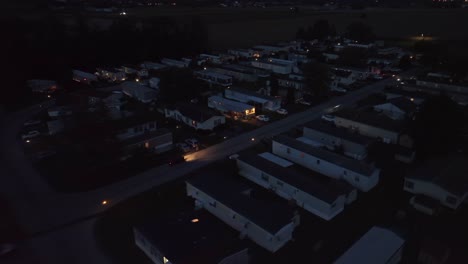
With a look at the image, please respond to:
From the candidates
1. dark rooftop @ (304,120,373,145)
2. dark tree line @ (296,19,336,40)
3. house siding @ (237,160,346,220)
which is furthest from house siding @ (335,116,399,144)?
dark tree line @ (296,19,336,40)

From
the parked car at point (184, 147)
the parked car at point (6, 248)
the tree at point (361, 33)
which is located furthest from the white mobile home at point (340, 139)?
the tree at point (361, 33)

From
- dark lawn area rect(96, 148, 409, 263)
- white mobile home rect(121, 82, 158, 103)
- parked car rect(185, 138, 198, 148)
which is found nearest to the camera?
dark lawn area rect(96, 148, 409, 263)

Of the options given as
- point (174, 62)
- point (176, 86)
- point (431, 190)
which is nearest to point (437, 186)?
point (431, 190)

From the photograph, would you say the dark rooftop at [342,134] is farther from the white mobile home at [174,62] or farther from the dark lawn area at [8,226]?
the white mobile home at [174,62]

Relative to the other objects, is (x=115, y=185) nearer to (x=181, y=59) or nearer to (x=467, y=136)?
(x=467, y=136)

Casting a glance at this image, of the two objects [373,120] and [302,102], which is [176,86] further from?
[373,120]

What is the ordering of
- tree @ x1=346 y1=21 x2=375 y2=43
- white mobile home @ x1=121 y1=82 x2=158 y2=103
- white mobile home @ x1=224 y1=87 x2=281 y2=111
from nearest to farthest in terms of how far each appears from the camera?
white mobile home @ x1=224 y1=87 x2=281 y2=111 < white mobile home @ x1=121 y1=82 x2=158 y2=103 < tree @ x1=346 y1=21 x2=375 y2=43

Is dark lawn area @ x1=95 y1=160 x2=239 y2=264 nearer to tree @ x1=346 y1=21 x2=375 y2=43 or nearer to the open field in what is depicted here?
the open field
